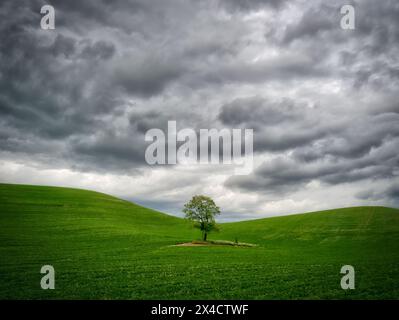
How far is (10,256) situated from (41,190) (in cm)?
8501

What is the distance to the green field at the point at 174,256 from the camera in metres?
22.3

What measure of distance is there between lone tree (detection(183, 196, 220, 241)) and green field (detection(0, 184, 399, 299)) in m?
11.5

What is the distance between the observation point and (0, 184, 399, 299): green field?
22.3m

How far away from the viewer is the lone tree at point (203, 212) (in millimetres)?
72125

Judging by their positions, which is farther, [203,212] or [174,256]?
[203,212]

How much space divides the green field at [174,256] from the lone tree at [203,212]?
11.5 m

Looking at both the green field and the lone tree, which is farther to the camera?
the lone tree

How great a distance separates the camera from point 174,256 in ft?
143

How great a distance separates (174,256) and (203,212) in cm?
2930

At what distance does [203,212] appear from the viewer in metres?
72.4

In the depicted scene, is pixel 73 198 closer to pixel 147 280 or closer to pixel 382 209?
pixel 147 280

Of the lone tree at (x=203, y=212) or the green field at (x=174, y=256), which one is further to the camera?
the lone tree at (x=203, y=212)
